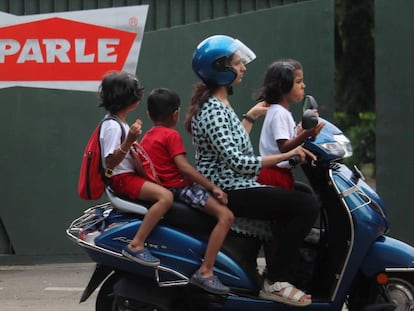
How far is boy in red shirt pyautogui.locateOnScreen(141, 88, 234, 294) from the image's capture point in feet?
16.7

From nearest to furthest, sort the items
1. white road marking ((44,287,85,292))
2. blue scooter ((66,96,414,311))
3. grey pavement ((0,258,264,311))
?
blue scooter ((66,96,414,311)) → grey pavement ((0,258,264,311)) → white road marking ((44,287,85,292))

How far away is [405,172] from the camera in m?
8.33

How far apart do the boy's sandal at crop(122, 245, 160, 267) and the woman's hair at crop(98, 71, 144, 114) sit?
880 millimetres

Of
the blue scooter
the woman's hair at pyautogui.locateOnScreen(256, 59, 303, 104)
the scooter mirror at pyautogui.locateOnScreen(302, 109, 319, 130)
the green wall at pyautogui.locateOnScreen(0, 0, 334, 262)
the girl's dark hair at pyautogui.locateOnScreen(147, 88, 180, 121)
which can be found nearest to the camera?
the scooter mirror at pyautogui.locateOnScreen(302, 109, 319, 130)

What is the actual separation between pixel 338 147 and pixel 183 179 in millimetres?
959

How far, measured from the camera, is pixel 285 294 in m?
5.17

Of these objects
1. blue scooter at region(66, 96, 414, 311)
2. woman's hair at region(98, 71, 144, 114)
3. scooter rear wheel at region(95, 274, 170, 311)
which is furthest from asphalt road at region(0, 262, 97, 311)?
woman's hair at region(98, 71, 144, 114)

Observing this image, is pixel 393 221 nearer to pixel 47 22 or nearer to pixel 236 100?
pixel 236 100

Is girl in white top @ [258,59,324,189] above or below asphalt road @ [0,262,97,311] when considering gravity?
above

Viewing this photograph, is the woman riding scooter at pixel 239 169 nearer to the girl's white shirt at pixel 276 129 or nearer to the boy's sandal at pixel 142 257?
the girl's white shirt at pixel 276 129

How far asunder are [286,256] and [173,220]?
2.32 feet

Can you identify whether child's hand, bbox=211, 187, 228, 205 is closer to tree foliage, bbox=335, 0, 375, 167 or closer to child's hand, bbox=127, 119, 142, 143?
child's hand, bbox=127, 119, 142, 143

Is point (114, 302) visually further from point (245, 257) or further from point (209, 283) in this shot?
point (245, 257)

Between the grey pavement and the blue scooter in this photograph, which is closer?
the blue scooter
